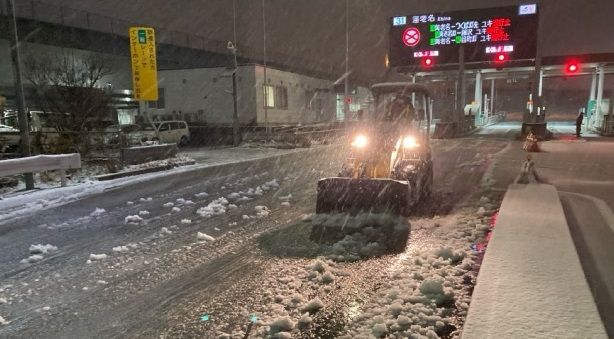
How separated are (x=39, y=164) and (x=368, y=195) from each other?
377 inches

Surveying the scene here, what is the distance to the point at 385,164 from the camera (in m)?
8.32

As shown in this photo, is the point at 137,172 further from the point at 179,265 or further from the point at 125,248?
the point at 179,265

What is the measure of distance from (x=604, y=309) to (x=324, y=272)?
9.51ft

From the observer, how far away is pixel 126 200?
1048cm

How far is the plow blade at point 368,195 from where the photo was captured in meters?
7.39

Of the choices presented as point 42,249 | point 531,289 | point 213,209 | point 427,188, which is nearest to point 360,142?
point 427,188

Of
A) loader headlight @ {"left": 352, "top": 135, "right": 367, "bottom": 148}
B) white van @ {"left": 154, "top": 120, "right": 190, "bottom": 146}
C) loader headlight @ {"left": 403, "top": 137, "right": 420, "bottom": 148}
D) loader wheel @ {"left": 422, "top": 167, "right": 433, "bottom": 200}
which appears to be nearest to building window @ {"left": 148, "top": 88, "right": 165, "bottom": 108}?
white van @ {"left": 154, "top": 120, "right": 190, "bottom": 146}

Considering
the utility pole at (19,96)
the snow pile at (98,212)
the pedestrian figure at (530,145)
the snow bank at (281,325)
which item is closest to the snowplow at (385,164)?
the snow bank at (281,325)

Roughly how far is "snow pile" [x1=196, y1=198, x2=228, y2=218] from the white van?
18.6m

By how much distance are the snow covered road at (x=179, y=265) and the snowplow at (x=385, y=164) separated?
0.52m

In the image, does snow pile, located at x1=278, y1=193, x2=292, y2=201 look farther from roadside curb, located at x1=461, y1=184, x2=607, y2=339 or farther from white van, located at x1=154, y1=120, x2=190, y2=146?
white van, located at x1=154, y1=120, x2=190, y2=146

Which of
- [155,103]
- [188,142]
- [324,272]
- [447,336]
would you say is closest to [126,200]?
[324,272]

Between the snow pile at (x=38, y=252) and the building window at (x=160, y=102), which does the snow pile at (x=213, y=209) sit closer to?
the snow pile at (x=38, y=252)

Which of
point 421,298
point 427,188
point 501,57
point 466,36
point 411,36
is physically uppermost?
point 411,36
